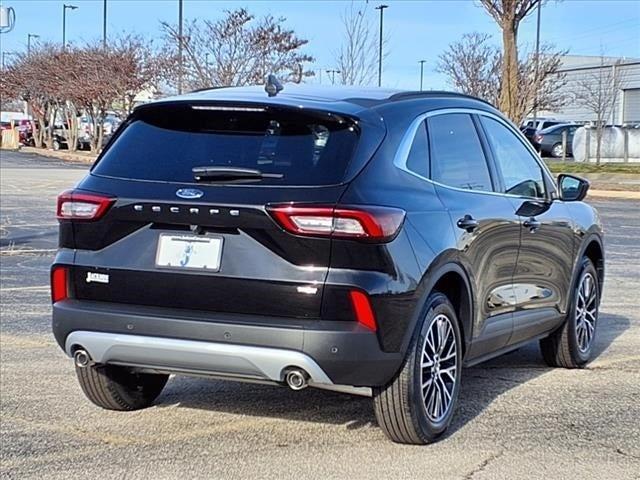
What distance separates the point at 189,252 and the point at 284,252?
47cm

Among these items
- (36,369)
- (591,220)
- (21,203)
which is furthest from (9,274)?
(21,203)

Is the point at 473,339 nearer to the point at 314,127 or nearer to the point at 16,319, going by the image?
the point at 314,127

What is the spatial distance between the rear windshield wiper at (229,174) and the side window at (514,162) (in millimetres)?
1922

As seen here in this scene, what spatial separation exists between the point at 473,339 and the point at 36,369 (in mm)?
2895

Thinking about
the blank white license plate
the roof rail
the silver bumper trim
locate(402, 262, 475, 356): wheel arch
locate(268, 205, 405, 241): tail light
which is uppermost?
the roof rail

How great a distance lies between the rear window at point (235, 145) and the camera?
4836 millimetres

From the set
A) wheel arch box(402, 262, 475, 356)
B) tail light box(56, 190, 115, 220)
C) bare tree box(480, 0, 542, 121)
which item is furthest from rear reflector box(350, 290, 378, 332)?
bare tree box(480, 0, 542, 121)

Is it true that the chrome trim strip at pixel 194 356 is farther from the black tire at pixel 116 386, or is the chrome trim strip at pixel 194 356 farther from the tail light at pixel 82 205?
the tail light at pixel 82 205

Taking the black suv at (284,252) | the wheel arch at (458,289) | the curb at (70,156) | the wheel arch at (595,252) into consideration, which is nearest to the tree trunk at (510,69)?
the curb at (70,156)

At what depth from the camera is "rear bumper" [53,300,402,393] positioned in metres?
4.62

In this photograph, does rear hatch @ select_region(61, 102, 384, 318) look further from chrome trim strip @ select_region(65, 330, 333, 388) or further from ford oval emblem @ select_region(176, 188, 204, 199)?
chrome trim strip @ select_region(65, 330, 333, 388)

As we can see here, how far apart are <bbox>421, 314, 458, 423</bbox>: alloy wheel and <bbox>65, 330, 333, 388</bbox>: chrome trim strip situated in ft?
2.07

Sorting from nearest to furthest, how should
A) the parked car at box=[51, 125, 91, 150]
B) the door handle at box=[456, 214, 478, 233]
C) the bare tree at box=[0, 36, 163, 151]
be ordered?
the door handle at box=[456, 214, 478, 233]
the bare tree at box=[0, 36, 163, 151]
the parked car at box=[51, 125, 91, 150]

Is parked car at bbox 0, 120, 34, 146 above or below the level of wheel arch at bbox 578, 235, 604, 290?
above
